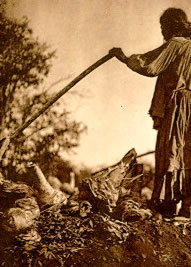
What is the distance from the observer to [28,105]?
306 centimetres

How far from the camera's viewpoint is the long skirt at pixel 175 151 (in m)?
2.65

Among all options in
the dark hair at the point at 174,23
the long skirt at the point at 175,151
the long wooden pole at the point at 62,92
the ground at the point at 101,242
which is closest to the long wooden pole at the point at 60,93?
the long wooden pole at the point at 62,92

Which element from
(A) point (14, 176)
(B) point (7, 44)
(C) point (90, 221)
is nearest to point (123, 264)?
(C) point (90, 221)

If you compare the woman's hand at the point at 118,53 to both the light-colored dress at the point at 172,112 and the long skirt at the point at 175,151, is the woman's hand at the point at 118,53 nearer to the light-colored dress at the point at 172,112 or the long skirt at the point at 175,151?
the light-colored dress at the point at 172,112

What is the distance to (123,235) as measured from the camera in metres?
2.29

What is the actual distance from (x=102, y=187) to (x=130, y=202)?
0.25m

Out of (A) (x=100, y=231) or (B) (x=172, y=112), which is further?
(B) (x=172, y=112)

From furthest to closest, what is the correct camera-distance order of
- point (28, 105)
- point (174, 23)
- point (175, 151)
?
point (28, 105) → point (174, 23) → point (175, 151)

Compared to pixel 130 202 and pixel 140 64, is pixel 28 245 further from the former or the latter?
pixel 140 64

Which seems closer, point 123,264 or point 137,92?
point 123,264

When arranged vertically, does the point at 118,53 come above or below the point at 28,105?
above

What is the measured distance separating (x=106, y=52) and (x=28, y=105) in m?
0.87

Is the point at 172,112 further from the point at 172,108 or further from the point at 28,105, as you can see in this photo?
the point at 28,105

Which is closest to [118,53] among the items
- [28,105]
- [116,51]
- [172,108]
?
[116,51]
